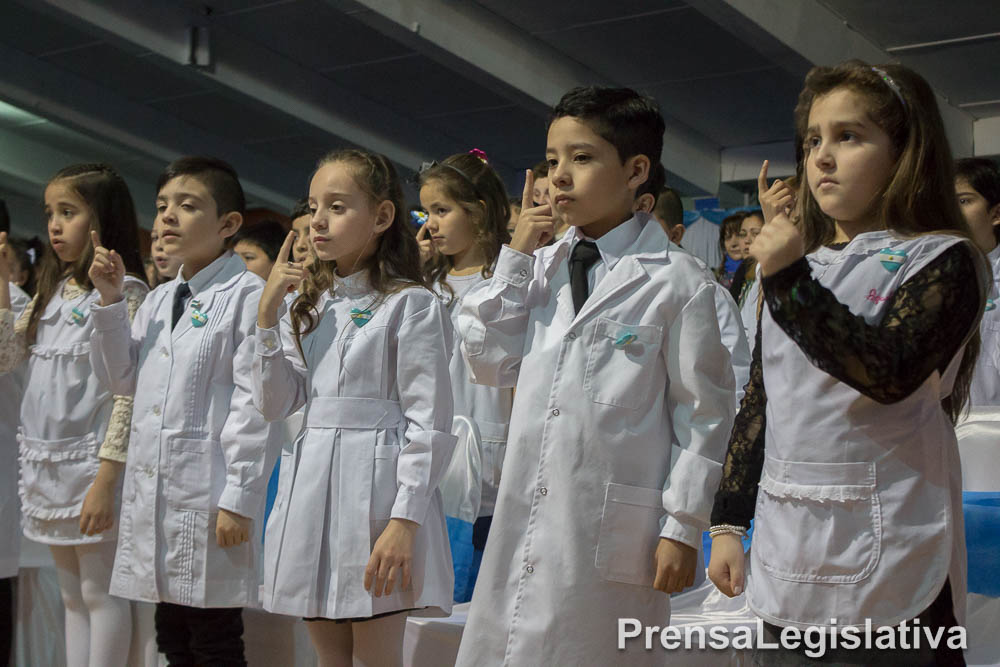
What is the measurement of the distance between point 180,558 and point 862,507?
168cm

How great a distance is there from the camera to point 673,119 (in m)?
9.09

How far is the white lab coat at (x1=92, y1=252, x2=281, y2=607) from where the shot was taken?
2570 millimetres

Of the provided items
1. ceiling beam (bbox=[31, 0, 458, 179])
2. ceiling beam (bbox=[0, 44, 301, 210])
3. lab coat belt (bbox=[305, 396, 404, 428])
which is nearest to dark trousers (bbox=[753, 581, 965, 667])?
lab coat belt (bbox=[305, 396, 404, 428])

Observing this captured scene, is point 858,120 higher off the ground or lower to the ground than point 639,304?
higher

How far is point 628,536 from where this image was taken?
183 centimetres

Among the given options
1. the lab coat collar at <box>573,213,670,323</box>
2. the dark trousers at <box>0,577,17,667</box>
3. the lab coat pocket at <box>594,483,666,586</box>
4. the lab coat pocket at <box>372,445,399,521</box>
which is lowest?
the dark trousers at <box>0,577,17,667</box>

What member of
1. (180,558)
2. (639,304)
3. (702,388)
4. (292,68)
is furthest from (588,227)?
(292,68)

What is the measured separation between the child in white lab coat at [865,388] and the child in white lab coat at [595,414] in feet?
0.67

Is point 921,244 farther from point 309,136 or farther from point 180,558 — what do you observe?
point 309,136

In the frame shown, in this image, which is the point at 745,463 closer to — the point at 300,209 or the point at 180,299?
the point at 180,299

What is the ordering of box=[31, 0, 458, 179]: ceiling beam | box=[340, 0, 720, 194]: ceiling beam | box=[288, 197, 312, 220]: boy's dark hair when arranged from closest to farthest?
box=[288, 197, 312, 220]: boy's dark hair, box=[340, 0, 720, 194]: ceiling beam, box=[31, 0, 458, 179]: ceiling beam

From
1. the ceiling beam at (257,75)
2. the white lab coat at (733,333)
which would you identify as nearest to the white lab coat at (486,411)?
the white lab coat at (733,333)

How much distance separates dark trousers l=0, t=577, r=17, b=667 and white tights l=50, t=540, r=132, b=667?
0.38m

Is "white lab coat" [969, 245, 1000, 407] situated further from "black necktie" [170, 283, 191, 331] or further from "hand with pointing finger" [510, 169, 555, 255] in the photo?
"black necktie" [170, 283, 191, 331]
